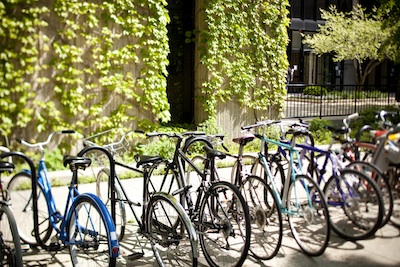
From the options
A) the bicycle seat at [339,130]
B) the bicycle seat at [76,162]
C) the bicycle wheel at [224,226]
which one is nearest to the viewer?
the bicycle seat at [339,130]

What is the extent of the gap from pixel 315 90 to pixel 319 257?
2.81 feet

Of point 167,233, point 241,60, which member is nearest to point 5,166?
point 167,233

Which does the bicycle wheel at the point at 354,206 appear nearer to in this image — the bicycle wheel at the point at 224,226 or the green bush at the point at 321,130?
the green bush at the point at 321,130

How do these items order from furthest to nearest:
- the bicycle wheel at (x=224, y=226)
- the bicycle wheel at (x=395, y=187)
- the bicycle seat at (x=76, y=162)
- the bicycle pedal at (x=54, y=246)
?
1. the bicycle pedal at (x=54, y=246)
2. the bicycle wheel at (x=224, y=226)
3. the bicycle seat at (x=76, y=162)
4. the bicycle wheel at (x=395, y=187)

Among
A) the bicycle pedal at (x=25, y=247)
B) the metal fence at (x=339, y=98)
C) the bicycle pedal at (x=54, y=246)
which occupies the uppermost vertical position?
the metal fence at (x=339, y=98)

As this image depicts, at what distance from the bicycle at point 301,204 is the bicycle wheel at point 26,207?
177cm

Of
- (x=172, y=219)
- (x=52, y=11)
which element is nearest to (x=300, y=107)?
(x=172, y=219)

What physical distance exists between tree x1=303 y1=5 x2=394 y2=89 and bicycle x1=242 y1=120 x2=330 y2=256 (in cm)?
73

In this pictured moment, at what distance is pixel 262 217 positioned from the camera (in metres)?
3.48

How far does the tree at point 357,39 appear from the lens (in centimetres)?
192

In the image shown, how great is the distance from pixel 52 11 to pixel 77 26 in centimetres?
28

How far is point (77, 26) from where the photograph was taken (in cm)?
408

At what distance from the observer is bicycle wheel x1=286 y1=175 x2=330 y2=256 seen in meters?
2.23

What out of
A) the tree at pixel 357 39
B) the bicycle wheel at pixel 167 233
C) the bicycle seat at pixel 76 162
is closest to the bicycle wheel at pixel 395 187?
the tree at pixel 357 39
